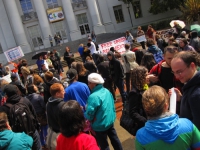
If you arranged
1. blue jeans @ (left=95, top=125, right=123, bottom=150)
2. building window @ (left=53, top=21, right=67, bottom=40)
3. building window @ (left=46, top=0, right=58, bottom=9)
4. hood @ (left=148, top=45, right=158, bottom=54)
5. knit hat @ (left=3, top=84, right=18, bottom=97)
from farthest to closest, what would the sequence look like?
building window @ (left=53, top=21, right=67, bottom=40), building window @ (left=46, top=0, right=58, bottom=9), hood @ (left=148, top=45, right=158, bottom=54), knit hat @ (left=3, top=84, right=18, bottom=97), blue jeans @ (left=95, top=125, right=123, bottom=150)

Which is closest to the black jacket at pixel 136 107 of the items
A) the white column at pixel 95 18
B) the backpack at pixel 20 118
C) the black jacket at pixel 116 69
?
the backpack at pixel 20 118

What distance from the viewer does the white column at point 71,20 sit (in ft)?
103

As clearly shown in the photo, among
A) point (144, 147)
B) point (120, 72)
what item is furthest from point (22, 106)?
point (120, 72)

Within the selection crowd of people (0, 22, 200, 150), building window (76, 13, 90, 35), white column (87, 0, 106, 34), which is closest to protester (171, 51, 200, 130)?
crowd of people (0, 22, 200, 150)

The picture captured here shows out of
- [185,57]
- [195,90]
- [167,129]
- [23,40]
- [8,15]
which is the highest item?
[8,15]

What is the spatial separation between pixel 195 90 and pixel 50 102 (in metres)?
2.35

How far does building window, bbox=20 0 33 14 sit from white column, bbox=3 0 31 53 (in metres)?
2.08

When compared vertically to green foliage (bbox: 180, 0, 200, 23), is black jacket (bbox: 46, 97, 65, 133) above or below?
below

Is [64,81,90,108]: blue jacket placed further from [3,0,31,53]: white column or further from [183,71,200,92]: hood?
[3,0,31,53]: white column

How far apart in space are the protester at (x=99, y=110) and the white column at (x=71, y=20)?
29494 mm

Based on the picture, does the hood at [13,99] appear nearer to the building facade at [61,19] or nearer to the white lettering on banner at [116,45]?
the white lettering on banner at [116,45]

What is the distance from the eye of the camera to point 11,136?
2660 mm

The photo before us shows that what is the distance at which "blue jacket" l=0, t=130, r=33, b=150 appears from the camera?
2584 mm

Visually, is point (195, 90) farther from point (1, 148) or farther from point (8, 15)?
point (8, 15)
